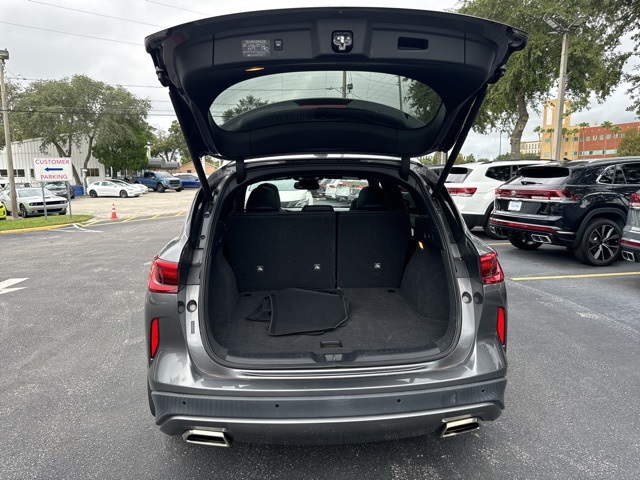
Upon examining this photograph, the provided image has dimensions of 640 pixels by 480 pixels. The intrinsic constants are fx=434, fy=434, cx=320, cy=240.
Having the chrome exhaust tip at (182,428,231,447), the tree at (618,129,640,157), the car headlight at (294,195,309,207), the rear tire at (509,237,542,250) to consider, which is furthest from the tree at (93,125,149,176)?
the tree at (618,129,640,157)

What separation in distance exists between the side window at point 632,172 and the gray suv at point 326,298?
5.43 metres

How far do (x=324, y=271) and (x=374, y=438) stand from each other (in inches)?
70.9

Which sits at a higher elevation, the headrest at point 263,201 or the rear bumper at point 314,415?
the headrest at point 263,201

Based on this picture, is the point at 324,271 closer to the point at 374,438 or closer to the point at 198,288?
the point at 198,288

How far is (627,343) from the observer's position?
3.84 meters

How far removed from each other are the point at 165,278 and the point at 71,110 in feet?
129

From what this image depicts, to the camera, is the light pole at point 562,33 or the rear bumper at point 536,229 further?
the light pole at point 562,33

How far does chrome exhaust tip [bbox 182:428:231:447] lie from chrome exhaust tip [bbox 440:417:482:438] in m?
0.97

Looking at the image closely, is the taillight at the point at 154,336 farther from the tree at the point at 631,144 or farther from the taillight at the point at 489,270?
the tree at the point at 631,144

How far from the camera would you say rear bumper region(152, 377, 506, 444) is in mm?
1852


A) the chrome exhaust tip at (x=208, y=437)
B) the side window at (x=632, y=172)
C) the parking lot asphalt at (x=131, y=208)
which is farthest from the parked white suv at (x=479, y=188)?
the parking lot asphalt at (x=131, y=208)

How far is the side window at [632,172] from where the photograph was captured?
6.78 meters

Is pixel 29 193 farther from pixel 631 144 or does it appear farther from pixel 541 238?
pixel 631 144

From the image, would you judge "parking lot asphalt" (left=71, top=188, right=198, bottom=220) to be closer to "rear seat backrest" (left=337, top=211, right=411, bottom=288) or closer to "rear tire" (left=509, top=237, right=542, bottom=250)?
"rear tire" (left=509, top=237, right=542, bottom=250)
